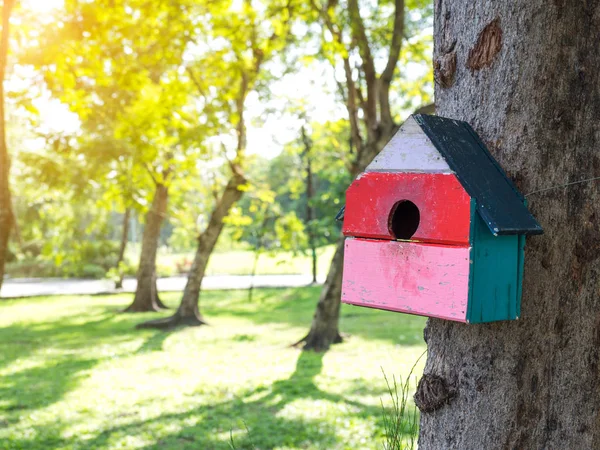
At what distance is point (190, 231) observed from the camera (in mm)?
15961

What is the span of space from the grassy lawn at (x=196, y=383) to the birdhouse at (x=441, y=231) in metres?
3.81

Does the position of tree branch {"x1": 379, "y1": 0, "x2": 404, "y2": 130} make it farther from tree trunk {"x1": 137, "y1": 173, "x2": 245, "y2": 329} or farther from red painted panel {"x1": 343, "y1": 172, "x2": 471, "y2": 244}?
red painted panel {"x1": 343, "y1": 172, "x2": 471, "y2": 244}

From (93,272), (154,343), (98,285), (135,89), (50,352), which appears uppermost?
(135,89)

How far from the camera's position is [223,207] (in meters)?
14.9

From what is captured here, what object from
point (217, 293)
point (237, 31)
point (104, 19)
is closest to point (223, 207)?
point (237, 31)

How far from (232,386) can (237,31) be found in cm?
571

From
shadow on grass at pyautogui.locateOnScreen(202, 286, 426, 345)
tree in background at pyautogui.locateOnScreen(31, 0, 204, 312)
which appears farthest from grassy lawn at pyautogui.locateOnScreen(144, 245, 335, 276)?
tree in background at pyautogui.locateOnScreen(31, 0, 204, 312)

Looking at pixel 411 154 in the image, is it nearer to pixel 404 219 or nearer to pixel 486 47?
pixel 404 219

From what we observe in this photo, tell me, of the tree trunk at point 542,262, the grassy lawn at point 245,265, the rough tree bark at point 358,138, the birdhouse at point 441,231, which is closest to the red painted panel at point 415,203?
the birdhouse at point 441,231

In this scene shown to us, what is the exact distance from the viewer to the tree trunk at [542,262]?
2.28 metres

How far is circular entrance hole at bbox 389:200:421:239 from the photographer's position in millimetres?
2510

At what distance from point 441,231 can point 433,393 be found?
560 millimetres

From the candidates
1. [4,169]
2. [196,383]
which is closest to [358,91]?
[196,383]

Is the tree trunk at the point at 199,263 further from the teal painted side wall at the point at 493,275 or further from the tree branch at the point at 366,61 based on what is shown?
the teal painted side wall at the point at 493,275
